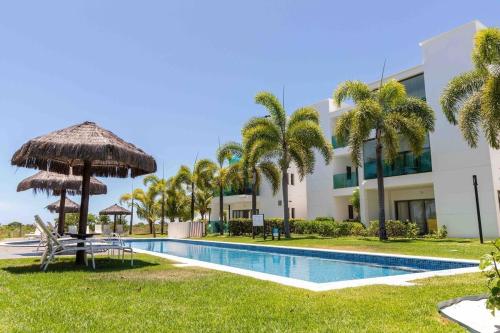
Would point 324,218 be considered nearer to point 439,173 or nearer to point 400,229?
point 400,229

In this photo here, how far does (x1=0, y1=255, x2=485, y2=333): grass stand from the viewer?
12.3ft

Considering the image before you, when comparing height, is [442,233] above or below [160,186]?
below

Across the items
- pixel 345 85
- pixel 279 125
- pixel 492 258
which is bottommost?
pixel 492 258

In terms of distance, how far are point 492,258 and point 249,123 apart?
61.8 ft

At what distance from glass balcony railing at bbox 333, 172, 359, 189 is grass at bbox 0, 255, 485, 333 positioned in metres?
18.4

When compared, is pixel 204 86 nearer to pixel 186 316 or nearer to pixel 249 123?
pixel 249 123

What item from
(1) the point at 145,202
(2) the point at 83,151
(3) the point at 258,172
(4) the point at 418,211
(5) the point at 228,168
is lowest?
(4) the point at 418,211

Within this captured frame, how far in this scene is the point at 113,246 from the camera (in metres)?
8.83

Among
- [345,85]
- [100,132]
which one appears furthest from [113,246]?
[345,85]

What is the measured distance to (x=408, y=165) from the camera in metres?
20.7

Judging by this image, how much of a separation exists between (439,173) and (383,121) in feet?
14.0

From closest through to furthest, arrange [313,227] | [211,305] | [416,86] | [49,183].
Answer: [211,305]
[49,183]
[416,86]
[313,227]

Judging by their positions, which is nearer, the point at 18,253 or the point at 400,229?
the point at 18,253

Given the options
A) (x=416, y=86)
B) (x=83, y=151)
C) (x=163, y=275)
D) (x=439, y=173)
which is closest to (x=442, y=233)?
(x=439, y=173)
